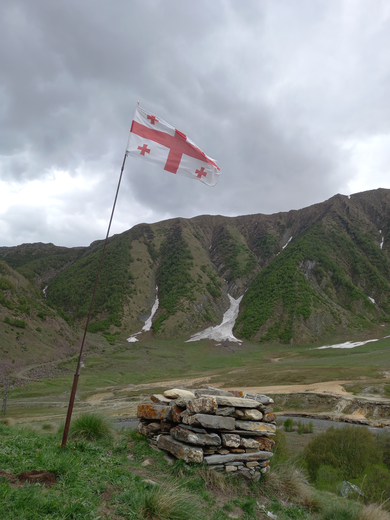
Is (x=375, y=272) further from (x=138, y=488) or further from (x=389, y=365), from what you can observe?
(x=138, y=488)

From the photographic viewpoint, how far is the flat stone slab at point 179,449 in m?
7.56

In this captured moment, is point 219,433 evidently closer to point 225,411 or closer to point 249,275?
point 225,411

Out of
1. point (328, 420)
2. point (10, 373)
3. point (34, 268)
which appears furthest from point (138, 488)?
point (34, 268)

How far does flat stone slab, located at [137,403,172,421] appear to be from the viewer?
9133mm

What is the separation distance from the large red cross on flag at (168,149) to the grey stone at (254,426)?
8.67 meters

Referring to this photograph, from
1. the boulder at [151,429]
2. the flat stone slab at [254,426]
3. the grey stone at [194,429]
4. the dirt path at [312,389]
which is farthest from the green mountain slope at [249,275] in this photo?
the grey stone at [194,429]

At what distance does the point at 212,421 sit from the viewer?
7.86 metres

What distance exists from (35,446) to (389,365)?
55305 millimetres

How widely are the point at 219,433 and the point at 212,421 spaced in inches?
22.1

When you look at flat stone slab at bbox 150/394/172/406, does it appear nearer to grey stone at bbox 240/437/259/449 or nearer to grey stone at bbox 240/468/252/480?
grey stone at bbox 240/437/259/449

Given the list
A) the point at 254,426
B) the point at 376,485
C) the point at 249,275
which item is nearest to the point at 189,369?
the point at 376,485

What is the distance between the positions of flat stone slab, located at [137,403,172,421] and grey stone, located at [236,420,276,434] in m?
2.18

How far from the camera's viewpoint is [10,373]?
4444cm

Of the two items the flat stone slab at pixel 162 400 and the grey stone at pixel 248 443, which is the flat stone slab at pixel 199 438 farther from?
the flat stone slab at pixel 162 400
